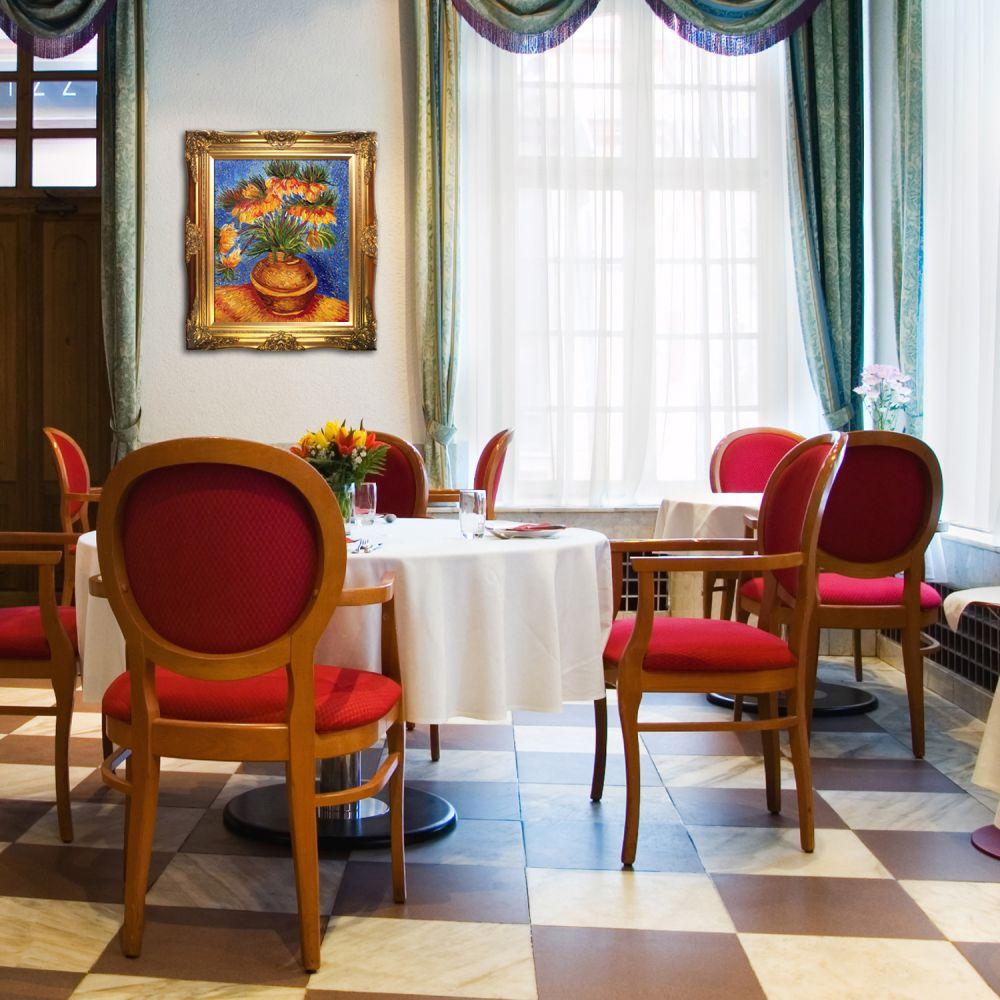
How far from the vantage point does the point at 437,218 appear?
5.23 meters

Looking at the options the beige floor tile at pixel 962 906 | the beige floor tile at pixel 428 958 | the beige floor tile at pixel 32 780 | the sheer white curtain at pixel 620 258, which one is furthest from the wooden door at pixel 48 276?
the beige floor tile at pixel 962 906

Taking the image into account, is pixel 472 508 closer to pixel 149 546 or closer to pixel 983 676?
pixel 149 546

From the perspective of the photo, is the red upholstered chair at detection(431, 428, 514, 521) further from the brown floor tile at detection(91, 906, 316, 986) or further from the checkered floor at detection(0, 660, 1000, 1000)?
the brown floor tile at detection(91, 906, 316, 986)

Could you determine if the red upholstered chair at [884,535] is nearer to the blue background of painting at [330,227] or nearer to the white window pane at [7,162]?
the blue background of painting at [330,227]

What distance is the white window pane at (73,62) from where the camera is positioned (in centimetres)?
567

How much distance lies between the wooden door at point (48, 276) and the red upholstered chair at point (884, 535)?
3.67m

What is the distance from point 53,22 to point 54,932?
4363 mm

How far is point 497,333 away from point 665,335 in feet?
2.58

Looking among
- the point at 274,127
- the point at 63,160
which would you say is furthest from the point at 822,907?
the point at 63,160

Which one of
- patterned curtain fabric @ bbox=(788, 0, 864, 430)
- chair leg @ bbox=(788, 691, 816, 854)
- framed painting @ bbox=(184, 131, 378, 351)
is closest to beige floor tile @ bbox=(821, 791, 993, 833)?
chair leg @ bbox=(788, 691, 816, 854)

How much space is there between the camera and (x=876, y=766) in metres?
3.39

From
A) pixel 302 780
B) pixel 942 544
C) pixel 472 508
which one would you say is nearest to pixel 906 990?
pixel 302 780

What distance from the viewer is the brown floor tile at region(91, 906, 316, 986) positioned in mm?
2018

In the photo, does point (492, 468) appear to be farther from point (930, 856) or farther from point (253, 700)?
point (253, 700)
